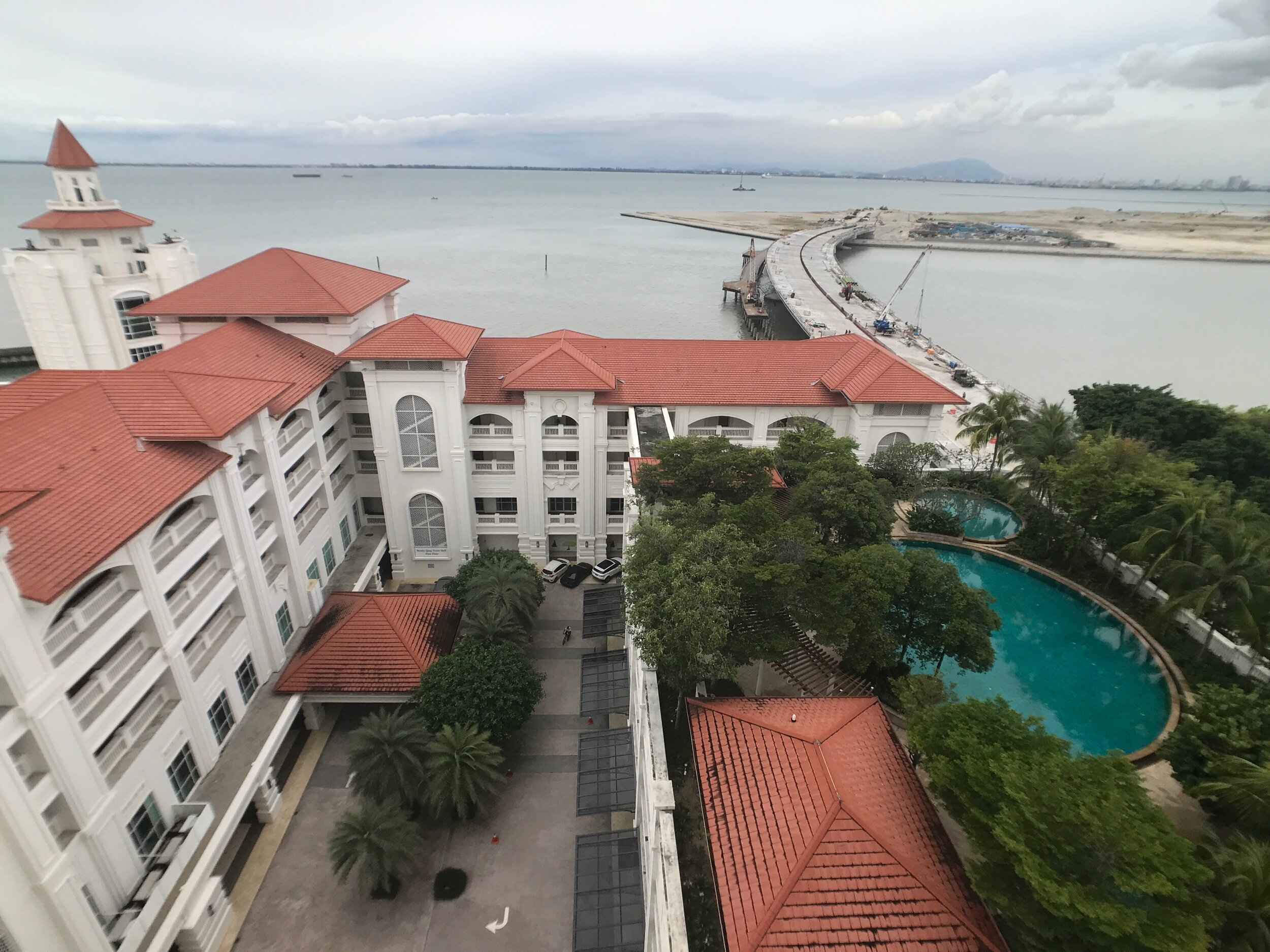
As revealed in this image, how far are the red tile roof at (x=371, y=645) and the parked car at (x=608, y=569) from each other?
875 cm

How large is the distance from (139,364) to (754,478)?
23.2m

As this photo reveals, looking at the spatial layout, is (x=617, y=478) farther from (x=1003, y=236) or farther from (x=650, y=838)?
(x=1003, y=236)

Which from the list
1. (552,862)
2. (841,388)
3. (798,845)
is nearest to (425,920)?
(552,862)

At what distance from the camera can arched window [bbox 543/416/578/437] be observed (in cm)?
3406

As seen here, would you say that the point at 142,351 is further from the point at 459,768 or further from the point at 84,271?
the point at 459,768

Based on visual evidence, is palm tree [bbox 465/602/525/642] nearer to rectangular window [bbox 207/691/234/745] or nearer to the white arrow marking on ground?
rectangular window [bbox 207/691/234/745]

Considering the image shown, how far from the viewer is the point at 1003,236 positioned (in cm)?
17362

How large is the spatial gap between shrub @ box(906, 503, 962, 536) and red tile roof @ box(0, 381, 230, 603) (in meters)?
33.2

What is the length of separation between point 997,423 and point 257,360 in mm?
39629

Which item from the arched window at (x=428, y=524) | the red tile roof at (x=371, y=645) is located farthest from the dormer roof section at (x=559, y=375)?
the red tile roof at (x=371, y=645)

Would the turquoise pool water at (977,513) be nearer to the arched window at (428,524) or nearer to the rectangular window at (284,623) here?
the arched window at (428,524)

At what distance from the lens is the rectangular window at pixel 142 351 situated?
45.6 metres

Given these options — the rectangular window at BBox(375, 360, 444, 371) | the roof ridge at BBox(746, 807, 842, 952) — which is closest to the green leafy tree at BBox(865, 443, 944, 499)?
the roof ridge at BBox(746, 807, 842, 952)

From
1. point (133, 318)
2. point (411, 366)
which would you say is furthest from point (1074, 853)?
point (133, 318)
